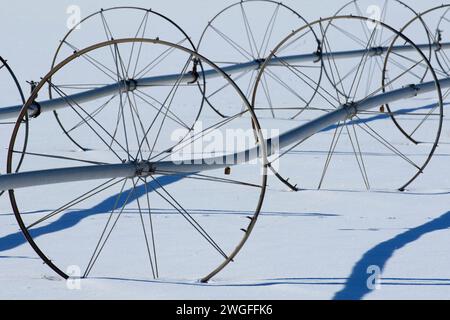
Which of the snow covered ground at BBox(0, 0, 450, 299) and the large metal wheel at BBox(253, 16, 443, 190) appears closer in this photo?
the snow covered ground at BBox(0, 0, 450, 299)

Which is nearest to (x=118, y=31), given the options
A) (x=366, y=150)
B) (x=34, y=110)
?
(x=366, y=150)

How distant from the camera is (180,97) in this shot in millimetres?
15203

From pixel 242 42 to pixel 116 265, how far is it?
20191 mm

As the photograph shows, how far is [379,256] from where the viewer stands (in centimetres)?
586

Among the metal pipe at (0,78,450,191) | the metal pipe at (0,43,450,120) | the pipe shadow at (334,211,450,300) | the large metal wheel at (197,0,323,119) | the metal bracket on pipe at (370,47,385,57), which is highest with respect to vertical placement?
the large metal wheel at (197,0,323,119)

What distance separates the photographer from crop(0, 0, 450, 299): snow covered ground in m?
5.01

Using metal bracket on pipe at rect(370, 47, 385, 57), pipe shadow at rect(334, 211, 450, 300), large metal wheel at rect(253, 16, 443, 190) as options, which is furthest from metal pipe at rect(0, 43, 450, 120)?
pipe shadow at rect(334, 211, 450, 300)

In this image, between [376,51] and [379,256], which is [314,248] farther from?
[376,51]

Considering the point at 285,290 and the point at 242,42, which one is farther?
the point at 242,42

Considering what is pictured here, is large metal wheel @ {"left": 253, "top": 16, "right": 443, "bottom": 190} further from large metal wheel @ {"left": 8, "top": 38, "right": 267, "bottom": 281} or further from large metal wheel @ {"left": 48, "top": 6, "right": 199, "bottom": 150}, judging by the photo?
large metal wheel @ {"left": 48, "top": 6, "right": 199, "bottom": 150}

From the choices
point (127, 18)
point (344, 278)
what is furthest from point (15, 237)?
point (127, 18)

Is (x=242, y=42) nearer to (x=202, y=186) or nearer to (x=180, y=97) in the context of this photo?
(x=180, y=97)

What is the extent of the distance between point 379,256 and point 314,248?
0.49 meters
